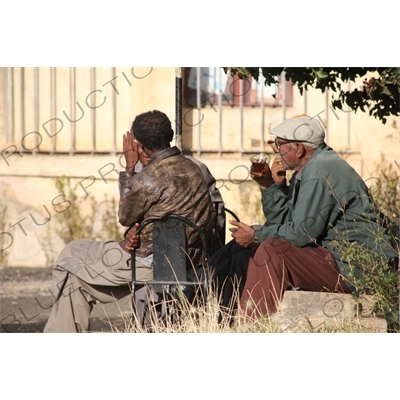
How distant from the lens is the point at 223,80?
433 inches

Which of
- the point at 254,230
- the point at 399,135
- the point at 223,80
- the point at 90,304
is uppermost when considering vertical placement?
the point at 223,80

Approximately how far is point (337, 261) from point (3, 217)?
6.18 meters

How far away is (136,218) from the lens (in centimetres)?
610

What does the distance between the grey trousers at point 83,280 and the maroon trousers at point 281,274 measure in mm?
818

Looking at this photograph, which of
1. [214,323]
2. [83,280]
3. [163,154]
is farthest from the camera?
[83,280]

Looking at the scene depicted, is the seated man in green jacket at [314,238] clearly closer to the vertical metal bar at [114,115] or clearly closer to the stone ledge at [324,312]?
the stone ledge at [324,312]

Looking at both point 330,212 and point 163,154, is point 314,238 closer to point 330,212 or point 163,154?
point 330,212

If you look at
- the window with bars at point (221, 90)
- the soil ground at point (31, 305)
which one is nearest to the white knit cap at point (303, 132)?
the soil ground at point (31, 305)

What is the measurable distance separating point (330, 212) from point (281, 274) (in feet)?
1.65

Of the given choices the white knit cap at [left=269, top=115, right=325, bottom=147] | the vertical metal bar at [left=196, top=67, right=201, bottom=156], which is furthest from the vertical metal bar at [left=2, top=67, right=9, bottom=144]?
the white knit cap at [left=269, top=115, right=325, bottom=147]

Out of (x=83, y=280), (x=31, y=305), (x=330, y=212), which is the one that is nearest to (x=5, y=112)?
(x=31, y=305)
